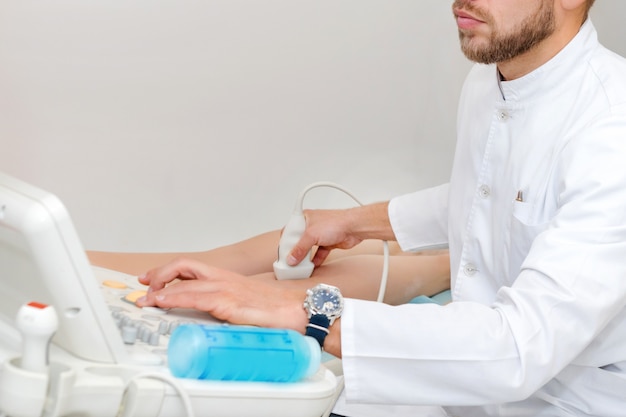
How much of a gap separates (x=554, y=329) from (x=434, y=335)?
0.16 metres

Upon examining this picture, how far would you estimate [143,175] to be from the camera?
2.32 meters

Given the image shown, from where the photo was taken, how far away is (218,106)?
7.84 ft

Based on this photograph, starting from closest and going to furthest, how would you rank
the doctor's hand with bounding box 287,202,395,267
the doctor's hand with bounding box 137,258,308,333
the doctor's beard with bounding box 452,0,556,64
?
the doctor's hand with bounding box 137,258,308,333 < the doctor's beard with bounding box 452,0,556,64 < the doctor's hand with bounding box 287,202,395,267

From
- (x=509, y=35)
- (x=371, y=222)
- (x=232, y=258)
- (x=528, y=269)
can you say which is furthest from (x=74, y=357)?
(x=232, y=258)

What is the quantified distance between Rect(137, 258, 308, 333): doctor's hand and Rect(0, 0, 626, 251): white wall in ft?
3.45

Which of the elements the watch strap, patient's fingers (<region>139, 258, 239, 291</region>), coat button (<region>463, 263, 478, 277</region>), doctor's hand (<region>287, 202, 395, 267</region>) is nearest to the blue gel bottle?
the watch strap

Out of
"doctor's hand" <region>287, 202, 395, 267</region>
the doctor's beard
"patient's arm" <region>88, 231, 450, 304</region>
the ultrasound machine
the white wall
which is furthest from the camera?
the white wall

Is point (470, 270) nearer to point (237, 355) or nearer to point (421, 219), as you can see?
point (421, 219)

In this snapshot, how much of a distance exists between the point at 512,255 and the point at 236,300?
1.62 ft

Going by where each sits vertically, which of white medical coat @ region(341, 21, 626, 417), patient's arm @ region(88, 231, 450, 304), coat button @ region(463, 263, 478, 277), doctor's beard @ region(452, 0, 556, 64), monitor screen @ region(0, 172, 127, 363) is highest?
doctor's beard @ region(452, 0, 556, 64)

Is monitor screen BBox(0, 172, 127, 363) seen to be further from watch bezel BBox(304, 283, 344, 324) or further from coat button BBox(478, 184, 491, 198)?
coat button BBox(478, 184, 491, 198)

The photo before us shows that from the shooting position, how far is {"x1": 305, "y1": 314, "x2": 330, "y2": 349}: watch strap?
120cm

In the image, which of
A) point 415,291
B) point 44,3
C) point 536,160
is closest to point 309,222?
point 415,291

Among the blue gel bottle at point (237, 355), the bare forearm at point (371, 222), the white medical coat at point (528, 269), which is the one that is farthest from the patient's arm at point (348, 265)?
the blue gel bottle at point (237, 355)
